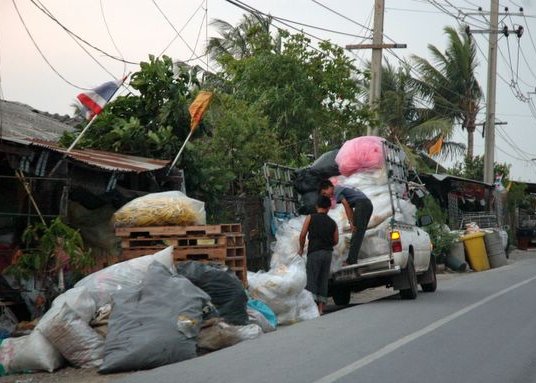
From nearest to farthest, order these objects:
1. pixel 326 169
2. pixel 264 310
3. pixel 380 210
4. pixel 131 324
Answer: pixel 131 324, pixel 264 310, pixel 380 210, pixel 326 169

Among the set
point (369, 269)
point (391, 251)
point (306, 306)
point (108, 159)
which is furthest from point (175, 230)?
point (391, 251)

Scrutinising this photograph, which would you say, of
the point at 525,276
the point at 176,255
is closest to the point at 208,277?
the point at 176,255

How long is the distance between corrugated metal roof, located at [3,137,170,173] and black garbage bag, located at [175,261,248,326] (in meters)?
2.27

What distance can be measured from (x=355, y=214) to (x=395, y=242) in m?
0.82

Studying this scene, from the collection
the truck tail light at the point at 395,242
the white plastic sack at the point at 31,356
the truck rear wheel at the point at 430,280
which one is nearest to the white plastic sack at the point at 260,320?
the white plastic sack at the point at 31,356

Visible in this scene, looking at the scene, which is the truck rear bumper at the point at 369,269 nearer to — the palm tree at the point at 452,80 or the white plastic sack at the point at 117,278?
the white plastic sack at the point at 117,278

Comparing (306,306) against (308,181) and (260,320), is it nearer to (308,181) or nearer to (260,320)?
(260,320)

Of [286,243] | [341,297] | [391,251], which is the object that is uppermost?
[286,243]

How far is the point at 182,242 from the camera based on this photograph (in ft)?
41.8

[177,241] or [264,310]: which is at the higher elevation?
[177,241]

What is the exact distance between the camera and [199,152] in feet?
55.5

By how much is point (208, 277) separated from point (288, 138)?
41.5 ft

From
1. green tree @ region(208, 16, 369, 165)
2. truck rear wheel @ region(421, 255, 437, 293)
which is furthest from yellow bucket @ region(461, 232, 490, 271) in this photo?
truck rear wheel @ region(421, 255, 437, 293)

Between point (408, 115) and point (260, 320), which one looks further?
point (408, 115)
